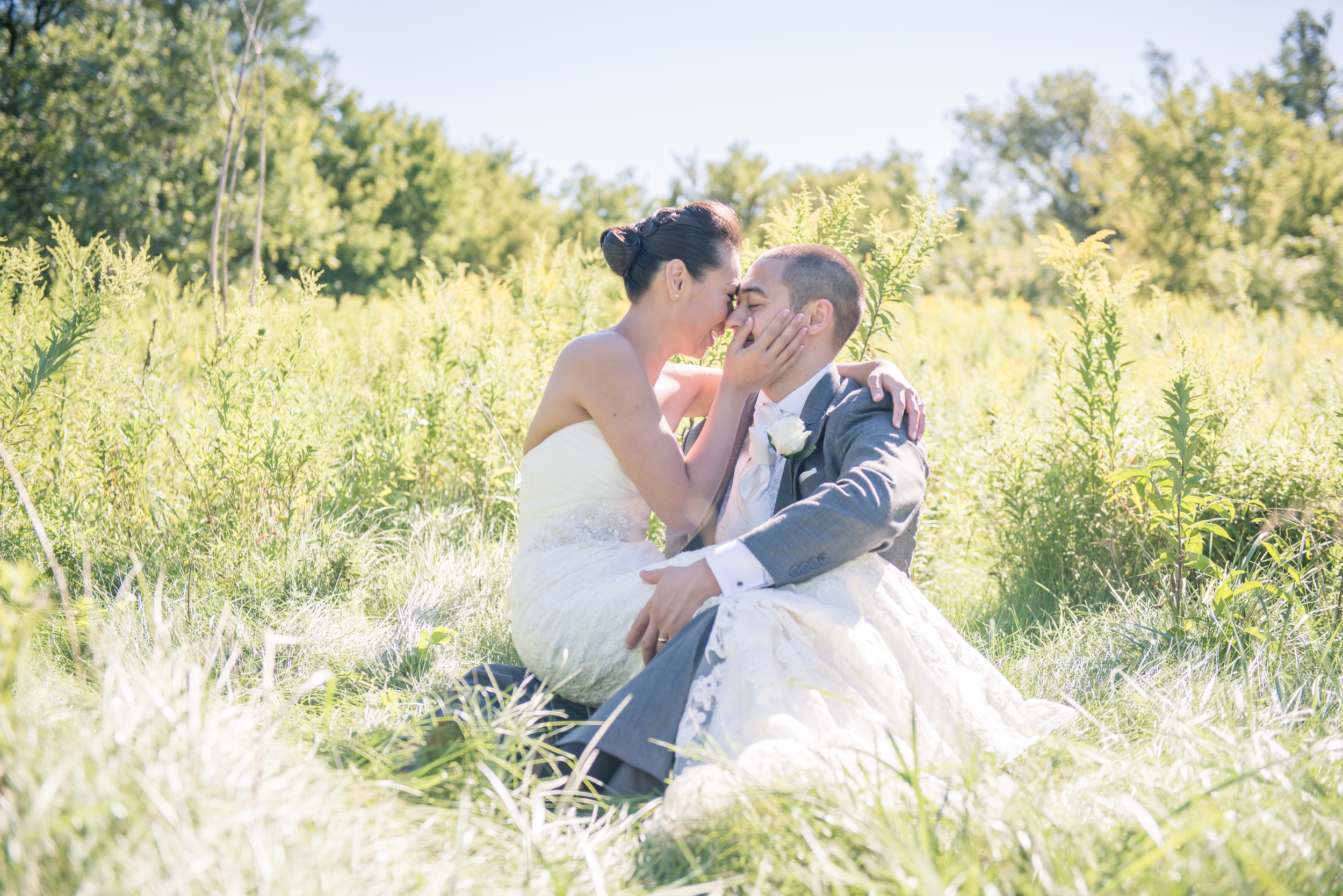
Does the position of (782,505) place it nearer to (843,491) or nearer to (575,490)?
(843,491)

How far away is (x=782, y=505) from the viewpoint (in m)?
2.51

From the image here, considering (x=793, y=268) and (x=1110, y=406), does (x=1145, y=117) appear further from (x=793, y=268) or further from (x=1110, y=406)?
(x=793, y=268)

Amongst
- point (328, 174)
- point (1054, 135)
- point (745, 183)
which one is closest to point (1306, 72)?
point (1054, 135)

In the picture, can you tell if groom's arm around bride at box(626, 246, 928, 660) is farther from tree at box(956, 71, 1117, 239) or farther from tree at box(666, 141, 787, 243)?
tree at box(956, 71, 1117, 239)

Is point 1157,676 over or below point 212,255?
below

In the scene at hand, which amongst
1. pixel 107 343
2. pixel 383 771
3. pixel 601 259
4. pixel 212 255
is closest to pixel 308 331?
pixel 107 343

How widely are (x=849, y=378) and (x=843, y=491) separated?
638 millimetres

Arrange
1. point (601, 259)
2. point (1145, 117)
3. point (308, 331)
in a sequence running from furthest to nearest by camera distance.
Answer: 1. point (1145, 117)
2. point (601, 259)
3. point (308, 331)

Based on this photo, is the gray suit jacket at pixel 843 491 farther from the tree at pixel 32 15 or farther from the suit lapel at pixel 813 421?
the tree at pixel 32 15

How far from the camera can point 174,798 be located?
49.2 inches

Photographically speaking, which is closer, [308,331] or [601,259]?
[308,331]

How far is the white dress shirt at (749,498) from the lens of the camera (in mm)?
2088

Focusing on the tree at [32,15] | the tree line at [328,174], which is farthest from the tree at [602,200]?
the tree at [32,15]

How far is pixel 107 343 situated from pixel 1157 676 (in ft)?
14.4
